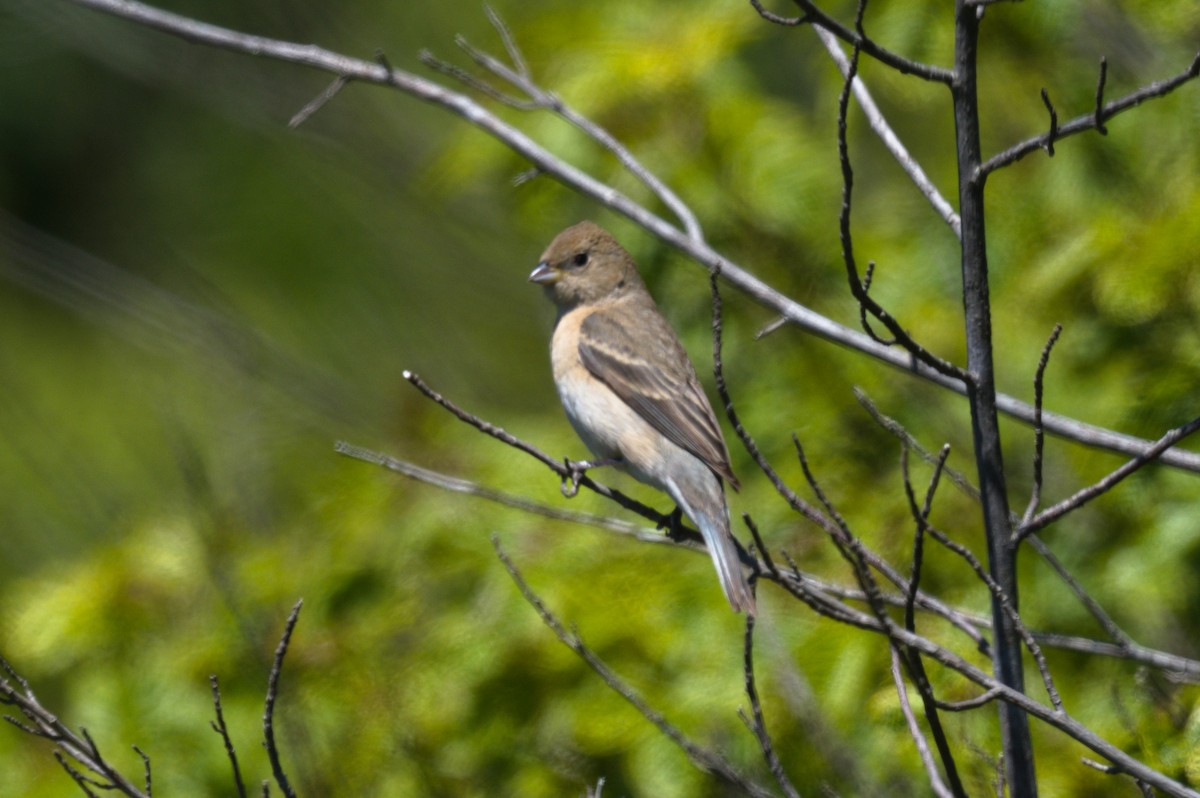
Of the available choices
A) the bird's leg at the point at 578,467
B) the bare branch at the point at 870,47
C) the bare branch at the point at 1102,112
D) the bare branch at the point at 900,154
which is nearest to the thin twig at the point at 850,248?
the bare branch at the point at 870,47

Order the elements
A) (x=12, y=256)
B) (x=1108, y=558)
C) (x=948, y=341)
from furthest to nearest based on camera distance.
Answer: (x=12, y=256) → (x=948, y=341) → (x=1108, y=558)

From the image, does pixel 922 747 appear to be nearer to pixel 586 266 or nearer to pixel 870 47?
pixel 870 47

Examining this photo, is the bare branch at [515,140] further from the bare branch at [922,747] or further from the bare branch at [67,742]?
the bare branch at [67,742]

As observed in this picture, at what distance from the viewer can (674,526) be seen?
507 centimetres

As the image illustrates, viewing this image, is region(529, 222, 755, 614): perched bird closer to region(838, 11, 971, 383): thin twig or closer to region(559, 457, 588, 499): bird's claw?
region(559, 457, 588, 499): bird's claw

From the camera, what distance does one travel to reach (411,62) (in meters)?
14.3

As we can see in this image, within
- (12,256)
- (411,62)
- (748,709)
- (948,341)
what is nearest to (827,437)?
(948,341)

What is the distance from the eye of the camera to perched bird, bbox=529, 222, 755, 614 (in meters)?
5.19

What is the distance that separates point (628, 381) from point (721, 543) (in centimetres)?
109

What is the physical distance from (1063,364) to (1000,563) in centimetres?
243

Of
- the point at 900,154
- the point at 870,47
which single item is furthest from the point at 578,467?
the point at 870,47

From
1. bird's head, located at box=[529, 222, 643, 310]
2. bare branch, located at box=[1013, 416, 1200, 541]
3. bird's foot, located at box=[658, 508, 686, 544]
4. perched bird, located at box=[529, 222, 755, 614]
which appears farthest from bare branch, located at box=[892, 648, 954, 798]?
bird's head, located at box=[529, 222, 643, 310]

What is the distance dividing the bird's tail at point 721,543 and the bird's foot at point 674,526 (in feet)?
0.24

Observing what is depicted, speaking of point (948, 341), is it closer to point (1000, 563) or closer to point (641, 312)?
point (641, 312)
